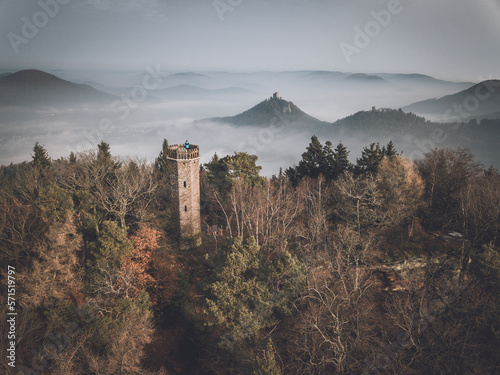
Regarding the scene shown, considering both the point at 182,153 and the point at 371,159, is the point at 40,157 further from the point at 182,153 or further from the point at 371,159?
the point at 371,159

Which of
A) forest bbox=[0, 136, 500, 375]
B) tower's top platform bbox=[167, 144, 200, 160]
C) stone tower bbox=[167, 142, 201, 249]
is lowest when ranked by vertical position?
forest bbox=[0, 136, 500, 375]

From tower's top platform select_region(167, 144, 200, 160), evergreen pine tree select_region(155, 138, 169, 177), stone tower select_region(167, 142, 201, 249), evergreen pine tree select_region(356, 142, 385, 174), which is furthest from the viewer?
evergreen pine tree select_region(155, 138, 169, 177)

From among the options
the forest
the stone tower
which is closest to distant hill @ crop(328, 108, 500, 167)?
the forest

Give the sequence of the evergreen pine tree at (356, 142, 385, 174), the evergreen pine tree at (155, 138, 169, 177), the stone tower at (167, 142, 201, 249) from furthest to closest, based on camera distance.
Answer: the evergreen pine tree at (155, 138, 169, 177), the evergreen pine tree at (356, 142, 385, 174), the stone tower at (167, 142, 201, 249)

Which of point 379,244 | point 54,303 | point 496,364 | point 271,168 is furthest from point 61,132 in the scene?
point 496,364

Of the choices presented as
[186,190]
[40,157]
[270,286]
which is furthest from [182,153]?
[40,157]

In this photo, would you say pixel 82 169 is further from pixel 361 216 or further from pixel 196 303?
pixel 361 216

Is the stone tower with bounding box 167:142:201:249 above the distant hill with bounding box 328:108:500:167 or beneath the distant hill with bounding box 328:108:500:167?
beneath

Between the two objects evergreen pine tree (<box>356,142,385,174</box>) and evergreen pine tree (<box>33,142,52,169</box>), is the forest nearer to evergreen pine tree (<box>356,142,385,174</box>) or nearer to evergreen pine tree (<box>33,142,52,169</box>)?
evergreen pine tree (<box>356,142,385,174</box>)
